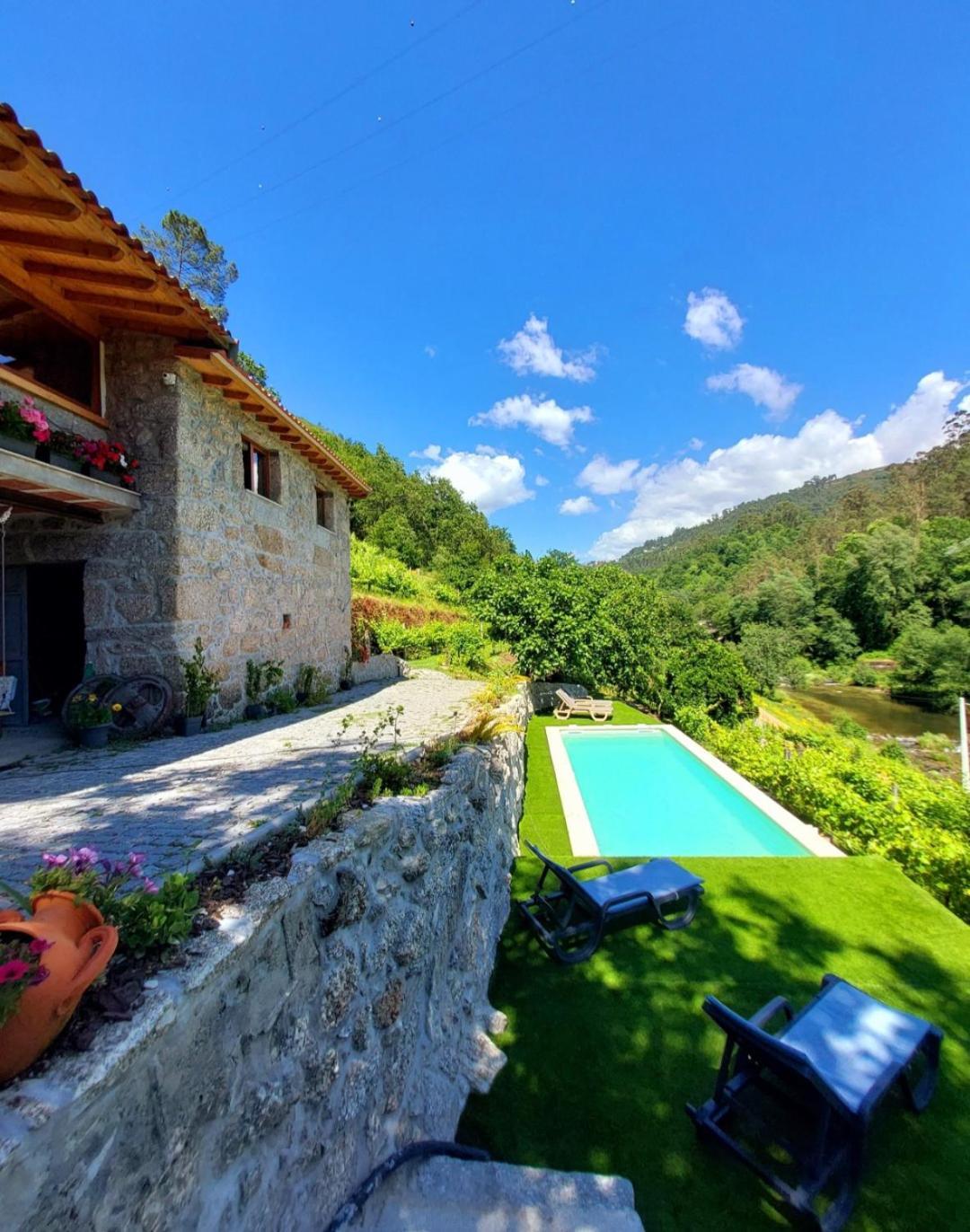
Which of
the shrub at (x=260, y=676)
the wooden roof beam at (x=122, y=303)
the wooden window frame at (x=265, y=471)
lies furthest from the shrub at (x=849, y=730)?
the wooden roof beam at (x=122, y=303)

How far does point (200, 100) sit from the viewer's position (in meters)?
10.1

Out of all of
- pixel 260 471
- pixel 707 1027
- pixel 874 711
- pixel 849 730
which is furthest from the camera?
pixel 874 711

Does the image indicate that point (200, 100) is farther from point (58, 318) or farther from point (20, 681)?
point (20, 681)

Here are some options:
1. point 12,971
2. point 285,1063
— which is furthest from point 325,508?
point 12,971

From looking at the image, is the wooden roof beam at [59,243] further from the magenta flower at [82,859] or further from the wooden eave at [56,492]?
the magenta flower at [82,859]

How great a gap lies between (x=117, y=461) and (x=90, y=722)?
2777 millimetres

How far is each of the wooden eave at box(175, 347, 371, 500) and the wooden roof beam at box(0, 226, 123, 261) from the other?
1457 mm

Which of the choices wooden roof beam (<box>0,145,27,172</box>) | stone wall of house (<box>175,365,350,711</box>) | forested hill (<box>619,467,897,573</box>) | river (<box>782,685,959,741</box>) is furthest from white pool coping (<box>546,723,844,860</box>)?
forested hill (<box>619,467,897,573</box>)

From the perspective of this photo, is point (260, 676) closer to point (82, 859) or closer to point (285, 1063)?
point (82, 859)

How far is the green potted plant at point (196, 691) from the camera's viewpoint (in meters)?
6.19

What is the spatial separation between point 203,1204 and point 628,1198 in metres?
2.17

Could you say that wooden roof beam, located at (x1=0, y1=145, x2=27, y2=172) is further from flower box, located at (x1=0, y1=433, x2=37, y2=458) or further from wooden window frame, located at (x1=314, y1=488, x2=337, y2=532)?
wooden window frame, located at (x1=314, y1=488, x2=337, y2=532)

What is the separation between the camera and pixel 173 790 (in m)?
3.92

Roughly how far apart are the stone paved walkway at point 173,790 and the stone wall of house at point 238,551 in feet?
4.39
